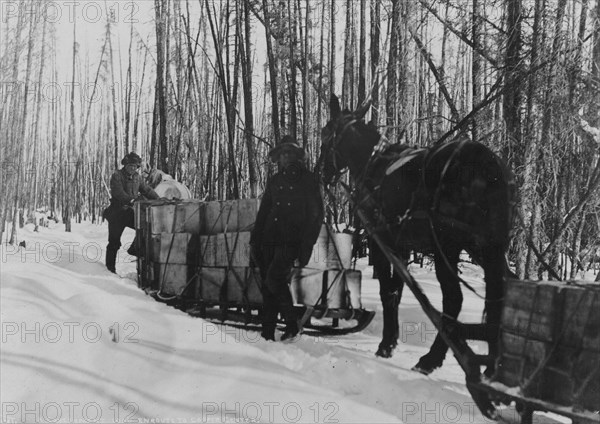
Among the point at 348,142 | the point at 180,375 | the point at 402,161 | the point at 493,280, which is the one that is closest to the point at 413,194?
the point at 402,161

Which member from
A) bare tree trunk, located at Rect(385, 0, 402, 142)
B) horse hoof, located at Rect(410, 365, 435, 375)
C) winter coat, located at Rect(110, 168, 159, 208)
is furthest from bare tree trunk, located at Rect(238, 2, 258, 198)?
horse hoof, located at Rect(410, 365, 435, 375)

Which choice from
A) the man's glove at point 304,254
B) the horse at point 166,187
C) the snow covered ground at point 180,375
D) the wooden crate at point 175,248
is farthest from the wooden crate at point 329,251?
the horse at point 166,187

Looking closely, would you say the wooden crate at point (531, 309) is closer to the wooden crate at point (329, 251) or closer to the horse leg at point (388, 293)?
the horse leg at point (388, 293)

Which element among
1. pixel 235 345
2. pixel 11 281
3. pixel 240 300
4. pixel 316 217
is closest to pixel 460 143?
pixel 316 217

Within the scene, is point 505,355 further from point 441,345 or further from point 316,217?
point 316,217

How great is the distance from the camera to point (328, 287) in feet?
16.4

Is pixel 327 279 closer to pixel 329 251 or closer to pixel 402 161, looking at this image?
pixel 329 251

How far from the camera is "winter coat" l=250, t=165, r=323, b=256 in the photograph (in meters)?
4.75

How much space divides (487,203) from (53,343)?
3.01 meters

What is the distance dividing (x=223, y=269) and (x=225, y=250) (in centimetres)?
19

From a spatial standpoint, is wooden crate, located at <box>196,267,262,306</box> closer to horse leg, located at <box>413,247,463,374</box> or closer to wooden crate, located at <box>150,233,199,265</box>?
wooden crate, located at <box>150,233,199,265</box>

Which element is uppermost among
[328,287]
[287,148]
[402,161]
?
[287,148]

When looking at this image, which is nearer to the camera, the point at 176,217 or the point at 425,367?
the point at 425,367

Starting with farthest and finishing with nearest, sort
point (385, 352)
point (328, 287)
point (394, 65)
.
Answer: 1. point (394, 65)
2. point (328, 287)
3. point (385, 352)
